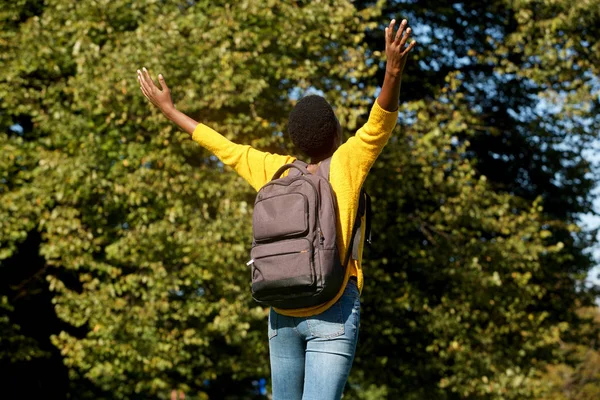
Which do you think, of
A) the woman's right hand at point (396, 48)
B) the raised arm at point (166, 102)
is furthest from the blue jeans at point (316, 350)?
the raised arm at point (166, 102)

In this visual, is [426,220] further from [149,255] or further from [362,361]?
[149,255]

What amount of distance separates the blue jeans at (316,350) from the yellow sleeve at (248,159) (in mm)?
579

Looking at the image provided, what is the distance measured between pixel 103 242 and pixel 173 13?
3.29 meters

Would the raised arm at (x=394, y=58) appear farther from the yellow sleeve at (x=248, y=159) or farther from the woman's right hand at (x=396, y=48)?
the yellow sleeve at (x=248, y=159)

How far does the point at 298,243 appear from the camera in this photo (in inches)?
105

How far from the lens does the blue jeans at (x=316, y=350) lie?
2639 millimetres

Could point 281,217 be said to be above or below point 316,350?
above

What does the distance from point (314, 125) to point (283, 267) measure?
55 cm

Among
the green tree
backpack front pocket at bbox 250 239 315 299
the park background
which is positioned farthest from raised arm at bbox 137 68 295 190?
the green tree

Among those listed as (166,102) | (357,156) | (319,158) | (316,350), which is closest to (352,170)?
(357,156)

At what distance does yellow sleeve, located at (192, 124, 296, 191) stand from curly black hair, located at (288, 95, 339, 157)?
0.16 m

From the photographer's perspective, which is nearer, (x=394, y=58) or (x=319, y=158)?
(x=394, y=58)

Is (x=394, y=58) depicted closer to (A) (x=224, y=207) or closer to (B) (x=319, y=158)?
(B) (x=319, y=158)

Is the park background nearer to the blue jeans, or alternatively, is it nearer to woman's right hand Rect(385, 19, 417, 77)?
the blue jeans
